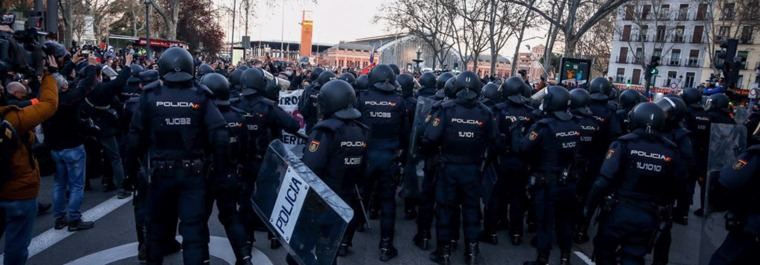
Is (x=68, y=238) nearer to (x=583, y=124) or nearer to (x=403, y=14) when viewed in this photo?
(x=583, y=124)

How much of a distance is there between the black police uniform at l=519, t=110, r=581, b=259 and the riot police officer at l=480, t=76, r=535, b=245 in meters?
0.73

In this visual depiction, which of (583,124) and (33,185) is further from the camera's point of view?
(583,124)

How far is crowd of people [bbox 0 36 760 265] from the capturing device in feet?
12.9

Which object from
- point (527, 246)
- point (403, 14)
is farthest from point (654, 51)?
point (527, 246)

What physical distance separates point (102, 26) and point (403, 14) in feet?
113

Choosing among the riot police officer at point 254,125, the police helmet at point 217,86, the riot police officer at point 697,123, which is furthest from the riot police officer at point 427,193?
the riot police officer at point 697,123

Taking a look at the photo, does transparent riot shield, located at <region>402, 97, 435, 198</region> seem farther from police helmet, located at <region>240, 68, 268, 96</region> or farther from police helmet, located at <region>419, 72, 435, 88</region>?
police helmet, located at <region>240, 68, 268, 96</region>

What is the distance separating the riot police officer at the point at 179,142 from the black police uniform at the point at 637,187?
3386 mm

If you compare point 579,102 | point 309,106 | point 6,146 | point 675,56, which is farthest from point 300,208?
point 675,56

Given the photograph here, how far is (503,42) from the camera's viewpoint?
39562 millimetres

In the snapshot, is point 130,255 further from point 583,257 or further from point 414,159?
point 583,257

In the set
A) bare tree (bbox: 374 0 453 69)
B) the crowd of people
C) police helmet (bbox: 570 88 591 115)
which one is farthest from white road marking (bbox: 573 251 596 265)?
bare tree (bbox: 374 0 453 69)

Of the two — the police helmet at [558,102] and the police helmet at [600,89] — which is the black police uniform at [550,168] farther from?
the police helmet at [600,89]

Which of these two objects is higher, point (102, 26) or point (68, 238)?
point (102, 26)
